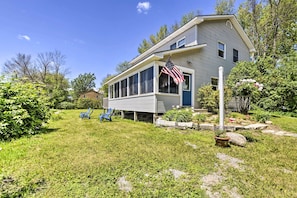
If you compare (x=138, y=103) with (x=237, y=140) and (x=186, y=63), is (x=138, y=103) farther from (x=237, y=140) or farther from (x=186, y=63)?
(x=237, y=140)

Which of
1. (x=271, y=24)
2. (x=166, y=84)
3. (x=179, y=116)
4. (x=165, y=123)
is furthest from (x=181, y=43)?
(x=271, y=24)

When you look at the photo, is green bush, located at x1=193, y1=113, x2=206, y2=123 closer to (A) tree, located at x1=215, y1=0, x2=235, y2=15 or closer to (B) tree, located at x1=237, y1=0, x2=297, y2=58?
(B) tree, located at x1=237, y1=0, x2=297, y2=58

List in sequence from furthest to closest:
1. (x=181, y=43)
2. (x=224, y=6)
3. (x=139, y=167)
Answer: (x=224, y=6) < (x=181, y=43) < (x=139, y=167)

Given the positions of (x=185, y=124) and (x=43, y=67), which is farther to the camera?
(x=43, y=67)

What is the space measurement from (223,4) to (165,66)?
60.1ft

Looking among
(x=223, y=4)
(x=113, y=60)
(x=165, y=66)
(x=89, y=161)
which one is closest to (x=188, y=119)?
(x=165, y=66)

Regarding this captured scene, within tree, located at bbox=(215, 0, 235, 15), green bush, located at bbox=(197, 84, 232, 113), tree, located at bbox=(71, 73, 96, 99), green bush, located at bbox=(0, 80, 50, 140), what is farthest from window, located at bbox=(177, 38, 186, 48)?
tree, located at bbox=(71, 73, 96, 99)

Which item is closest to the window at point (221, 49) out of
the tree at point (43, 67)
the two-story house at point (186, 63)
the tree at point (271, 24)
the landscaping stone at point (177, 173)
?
the two-story house at point (186, 63)

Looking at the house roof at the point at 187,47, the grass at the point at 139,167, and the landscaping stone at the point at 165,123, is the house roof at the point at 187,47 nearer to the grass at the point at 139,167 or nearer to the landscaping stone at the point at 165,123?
the landscaping stone at the point at 165,123

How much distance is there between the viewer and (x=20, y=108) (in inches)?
209

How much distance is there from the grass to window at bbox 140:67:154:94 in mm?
4242

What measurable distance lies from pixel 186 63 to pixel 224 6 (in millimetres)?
16260

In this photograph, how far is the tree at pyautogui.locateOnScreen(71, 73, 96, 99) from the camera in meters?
36.6

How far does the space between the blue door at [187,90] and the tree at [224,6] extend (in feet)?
52.0
